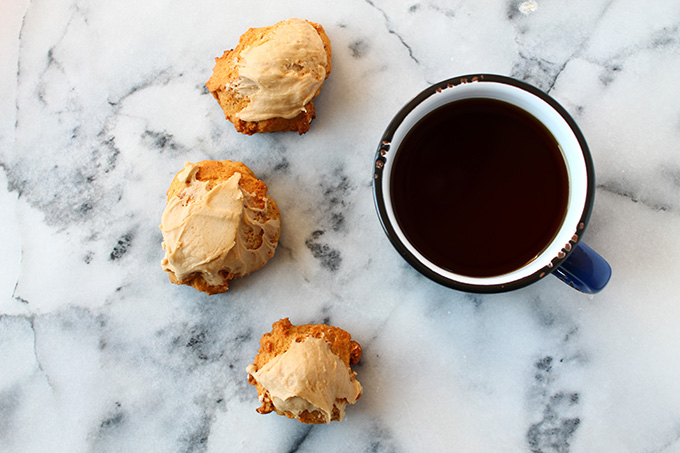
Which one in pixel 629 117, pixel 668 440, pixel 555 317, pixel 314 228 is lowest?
pixel 668 440

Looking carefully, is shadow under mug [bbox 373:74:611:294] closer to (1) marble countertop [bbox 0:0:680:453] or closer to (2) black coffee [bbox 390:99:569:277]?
(2) black coffee [bbox 390:99:569:277]

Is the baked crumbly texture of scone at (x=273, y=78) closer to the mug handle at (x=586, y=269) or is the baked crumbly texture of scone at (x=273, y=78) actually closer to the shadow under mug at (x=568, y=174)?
the shadow under mug at (x=568, y=174)

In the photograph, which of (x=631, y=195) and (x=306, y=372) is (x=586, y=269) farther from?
(x=306, y=372)

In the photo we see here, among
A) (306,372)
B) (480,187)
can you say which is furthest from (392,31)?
(306,372)

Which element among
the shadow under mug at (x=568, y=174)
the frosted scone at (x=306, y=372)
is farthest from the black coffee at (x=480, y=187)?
the frosted scone at (x=306, y=372)

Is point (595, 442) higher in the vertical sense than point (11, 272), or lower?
lower

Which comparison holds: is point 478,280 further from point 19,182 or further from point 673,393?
point 19,182

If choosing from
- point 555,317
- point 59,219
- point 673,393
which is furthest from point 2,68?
point 673,393
